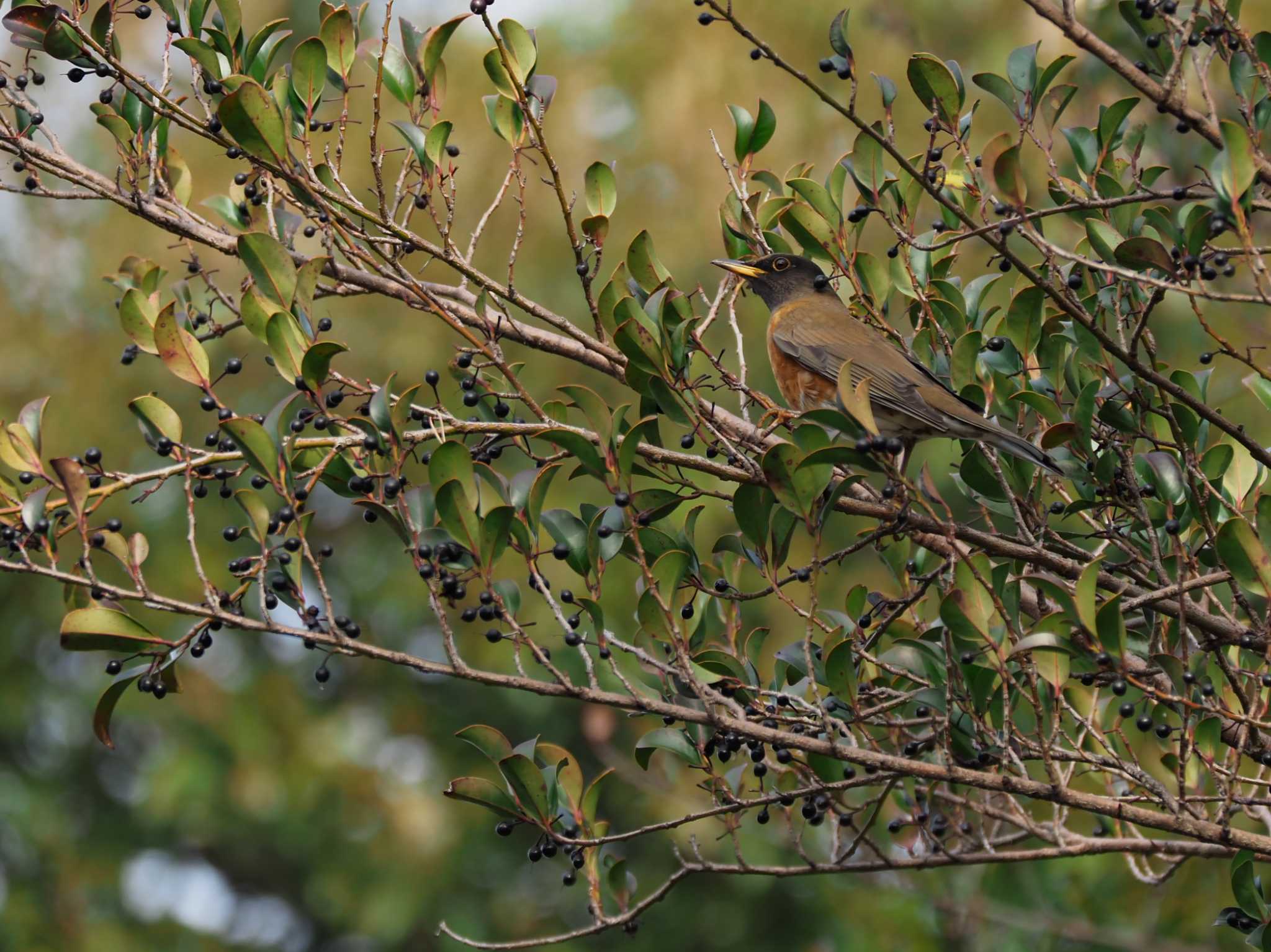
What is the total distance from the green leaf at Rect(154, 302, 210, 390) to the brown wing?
1942 millimetres

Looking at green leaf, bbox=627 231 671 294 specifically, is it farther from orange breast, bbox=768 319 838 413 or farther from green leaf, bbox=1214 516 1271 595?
green leaf, bbox=1214 516 1271 595

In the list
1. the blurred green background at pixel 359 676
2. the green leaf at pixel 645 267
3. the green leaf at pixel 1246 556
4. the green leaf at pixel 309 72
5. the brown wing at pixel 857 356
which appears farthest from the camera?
the blurred green background at pixel 359 676

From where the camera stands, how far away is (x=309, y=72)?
3379 millimetres

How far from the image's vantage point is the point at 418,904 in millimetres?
11320

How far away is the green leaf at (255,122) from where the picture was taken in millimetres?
2965

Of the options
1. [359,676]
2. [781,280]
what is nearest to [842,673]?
[781,280]

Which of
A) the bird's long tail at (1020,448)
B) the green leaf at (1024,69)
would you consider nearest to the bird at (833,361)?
the bird's long tail at (1020,448)

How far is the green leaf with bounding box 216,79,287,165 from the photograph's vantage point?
296 centimetres

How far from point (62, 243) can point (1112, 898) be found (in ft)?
38.5

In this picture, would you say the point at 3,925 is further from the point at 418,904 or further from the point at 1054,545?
the point at 1054,545

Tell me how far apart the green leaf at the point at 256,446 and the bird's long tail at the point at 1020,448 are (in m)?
1.66

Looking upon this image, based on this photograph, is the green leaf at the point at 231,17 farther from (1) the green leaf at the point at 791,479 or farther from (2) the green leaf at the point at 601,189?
(1) the green leaf at the point at 791,479

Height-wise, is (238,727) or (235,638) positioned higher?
(235,638)

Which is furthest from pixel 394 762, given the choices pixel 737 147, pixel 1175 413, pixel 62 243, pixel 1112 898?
pixel 1175 413
